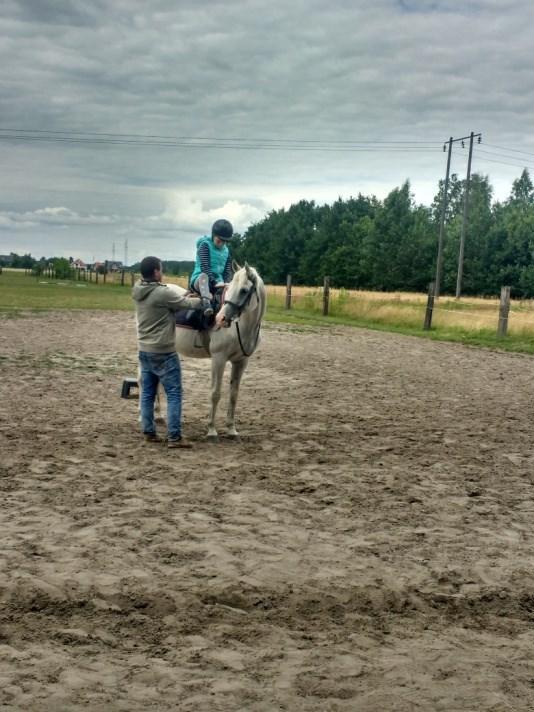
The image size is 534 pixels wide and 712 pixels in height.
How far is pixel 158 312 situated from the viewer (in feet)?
25.1

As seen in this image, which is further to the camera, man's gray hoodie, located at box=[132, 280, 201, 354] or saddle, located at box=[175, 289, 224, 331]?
saddle, located at box=[175, 289, 224, 331]

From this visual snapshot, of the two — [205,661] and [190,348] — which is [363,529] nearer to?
[205,661]

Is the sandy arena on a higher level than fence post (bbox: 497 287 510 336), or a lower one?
lower

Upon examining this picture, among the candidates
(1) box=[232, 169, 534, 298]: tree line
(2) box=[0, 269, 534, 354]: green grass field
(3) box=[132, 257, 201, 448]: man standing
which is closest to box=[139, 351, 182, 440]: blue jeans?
(3) box=[132, 257, 201, 448]: man standing

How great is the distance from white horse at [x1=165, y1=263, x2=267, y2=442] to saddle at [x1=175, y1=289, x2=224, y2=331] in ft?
0.28

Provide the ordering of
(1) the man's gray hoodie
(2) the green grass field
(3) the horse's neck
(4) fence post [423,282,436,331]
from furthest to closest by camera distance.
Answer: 1. (4) fence post [423,282,436,331]
2. (2) the green grass field
3. (3) the horse's neck
4. (1) the man's gray hoodie

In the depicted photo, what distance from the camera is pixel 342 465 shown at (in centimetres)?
717

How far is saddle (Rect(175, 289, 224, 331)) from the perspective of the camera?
8016mm

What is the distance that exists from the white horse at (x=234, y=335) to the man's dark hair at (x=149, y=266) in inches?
30.0

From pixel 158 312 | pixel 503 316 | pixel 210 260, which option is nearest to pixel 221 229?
pixel 210 260

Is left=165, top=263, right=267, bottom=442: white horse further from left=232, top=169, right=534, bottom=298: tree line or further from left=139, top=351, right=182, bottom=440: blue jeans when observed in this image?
left=232, top=169, right=534, bottom=298: tree line

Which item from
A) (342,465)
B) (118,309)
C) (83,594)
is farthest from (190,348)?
(118,309)

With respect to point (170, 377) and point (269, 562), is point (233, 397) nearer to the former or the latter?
point (170, 377)

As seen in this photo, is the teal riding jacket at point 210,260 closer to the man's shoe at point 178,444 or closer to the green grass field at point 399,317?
the man's shoe at point 178,444
